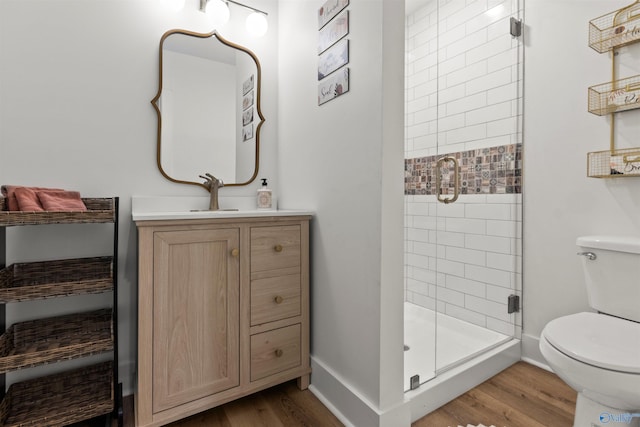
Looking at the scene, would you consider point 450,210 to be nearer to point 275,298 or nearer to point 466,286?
point 466,286

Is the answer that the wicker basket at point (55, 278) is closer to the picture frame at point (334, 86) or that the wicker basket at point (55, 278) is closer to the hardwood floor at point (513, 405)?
the picture frame at point (334, 86)

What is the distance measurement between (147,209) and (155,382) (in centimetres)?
85

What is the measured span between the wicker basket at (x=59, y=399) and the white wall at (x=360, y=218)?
97 centimetres

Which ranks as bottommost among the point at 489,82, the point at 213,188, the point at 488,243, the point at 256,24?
the point at 488,243

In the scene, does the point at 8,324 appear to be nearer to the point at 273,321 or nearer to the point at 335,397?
the point at 273,321

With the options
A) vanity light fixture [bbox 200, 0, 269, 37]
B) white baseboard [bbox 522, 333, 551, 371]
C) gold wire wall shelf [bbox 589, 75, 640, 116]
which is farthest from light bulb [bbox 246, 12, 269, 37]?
white baseboard [bbox 522, 333, 551, 371]

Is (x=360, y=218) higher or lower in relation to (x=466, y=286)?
higher

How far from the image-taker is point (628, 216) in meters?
1.57

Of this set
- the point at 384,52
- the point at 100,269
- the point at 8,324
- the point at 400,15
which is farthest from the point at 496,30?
the point at 8,324

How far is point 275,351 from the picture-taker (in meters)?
1.61

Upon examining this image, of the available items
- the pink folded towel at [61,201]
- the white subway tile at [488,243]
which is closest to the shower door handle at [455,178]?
the white subway tile at [488,243]

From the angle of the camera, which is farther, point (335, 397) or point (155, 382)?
point (335, 397)

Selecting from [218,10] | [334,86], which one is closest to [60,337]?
[334,86]

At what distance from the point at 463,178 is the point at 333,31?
136cm
